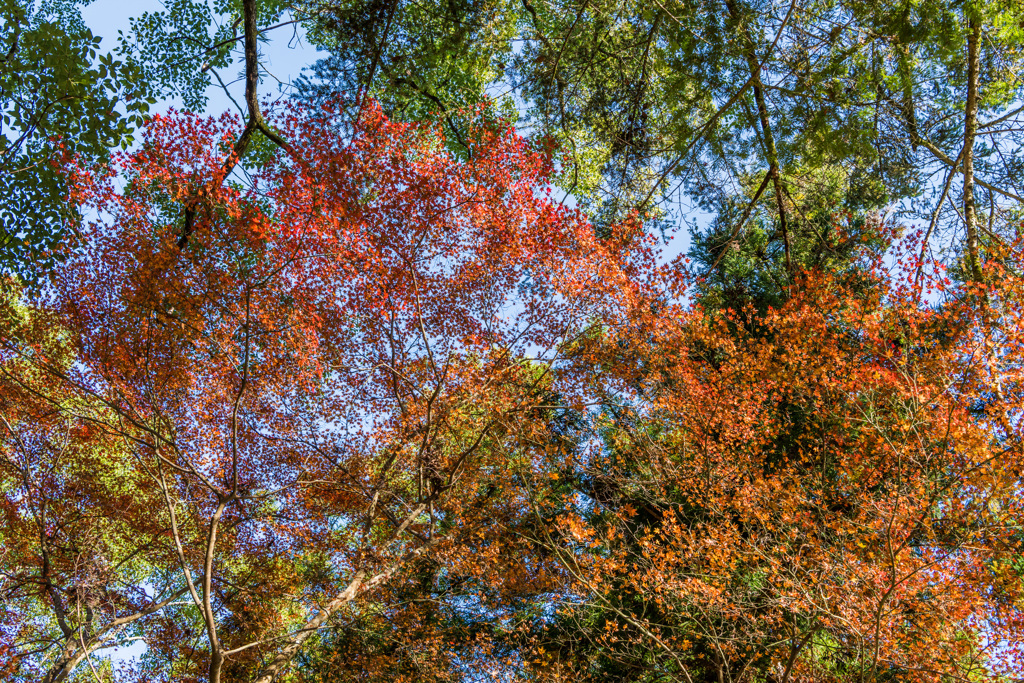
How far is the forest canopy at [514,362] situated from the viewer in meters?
9.41

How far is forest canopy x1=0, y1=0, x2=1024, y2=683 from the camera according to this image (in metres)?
9.41

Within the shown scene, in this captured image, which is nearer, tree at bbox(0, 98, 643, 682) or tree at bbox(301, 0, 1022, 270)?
tree at bbox(301, 0, 1022, 270)

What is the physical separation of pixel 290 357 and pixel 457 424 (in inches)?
178

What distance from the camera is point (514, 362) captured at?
12.1 metres

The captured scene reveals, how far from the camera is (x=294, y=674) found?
14375 mm

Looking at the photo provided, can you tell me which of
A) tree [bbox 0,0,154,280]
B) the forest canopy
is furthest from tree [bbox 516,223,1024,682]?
tree [bbox 0,0,154,280]

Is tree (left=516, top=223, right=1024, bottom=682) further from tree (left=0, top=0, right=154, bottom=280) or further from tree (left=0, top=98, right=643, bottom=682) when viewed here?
tree (left=0, top=0, right=154, bottom=280)

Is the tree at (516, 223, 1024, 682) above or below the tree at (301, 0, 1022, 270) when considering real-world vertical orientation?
below

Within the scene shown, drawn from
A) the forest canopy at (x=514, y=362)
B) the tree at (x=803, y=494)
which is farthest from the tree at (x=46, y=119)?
the tree at (x=803, y=494)

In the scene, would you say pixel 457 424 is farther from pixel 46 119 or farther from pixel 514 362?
pixel 46 119

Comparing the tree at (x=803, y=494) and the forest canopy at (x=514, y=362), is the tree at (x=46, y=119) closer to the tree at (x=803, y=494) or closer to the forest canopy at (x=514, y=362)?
the forest canopy at (x=514, y=362)

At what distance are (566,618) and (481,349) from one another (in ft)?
20.9

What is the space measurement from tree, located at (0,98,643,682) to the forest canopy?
0.09m

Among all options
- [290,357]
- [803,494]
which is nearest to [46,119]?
[290,357]
